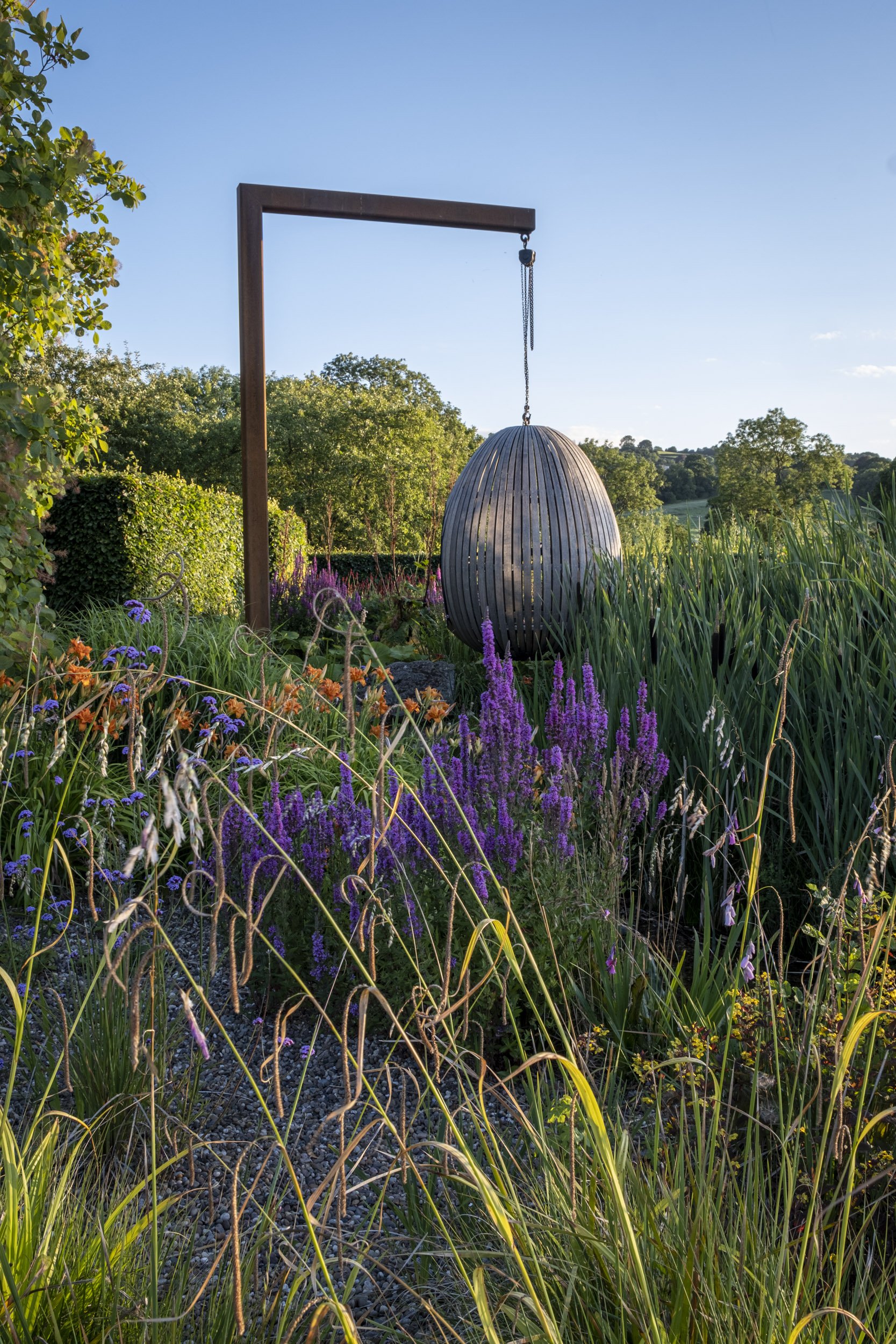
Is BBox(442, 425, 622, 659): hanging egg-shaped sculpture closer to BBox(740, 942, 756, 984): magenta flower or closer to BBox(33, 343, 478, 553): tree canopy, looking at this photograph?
BBox(740, 942, 756, 984): magenta flower

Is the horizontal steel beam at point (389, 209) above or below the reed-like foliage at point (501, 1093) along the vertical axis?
above

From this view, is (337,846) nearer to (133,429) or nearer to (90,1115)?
(90,1115)

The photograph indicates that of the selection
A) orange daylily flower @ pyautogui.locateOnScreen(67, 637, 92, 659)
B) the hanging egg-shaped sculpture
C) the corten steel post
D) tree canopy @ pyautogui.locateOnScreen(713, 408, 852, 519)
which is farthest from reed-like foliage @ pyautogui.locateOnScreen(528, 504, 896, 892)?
tree canopy @ pyautogui.locateOnScreen(713, 408, 852, 519)

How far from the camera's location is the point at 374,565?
Result: 14625mm

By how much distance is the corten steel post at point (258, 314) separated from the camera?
5941 mm

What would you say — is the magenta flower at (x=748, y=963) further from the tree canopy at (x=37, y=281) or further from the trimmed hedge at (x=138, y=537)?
the trimmed hedge at (x=138, y=537)

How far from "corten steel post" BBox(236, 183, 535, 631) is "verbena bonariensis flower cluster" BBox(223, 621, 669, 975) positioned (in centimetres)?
352


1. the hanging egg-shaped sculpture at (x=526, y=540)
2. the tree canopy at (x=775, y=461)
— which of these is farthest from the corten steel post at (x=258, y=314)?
the tree canopy at (x=775, y=461)

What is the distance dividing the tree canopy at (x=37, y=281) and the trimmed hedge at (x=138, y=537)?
375cm

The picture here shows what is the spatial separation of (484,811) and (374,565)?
1239 centimetres

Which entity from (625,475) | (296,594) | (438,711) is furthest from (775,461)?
(438,711)

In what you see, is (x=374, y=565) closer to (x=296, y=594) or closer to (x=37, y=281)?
(x=296, y=594)

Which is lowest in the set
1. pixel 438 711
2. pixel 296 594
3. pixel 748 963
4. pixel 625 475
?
pixel 748 963

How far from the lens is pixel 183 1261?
1.31 meters
